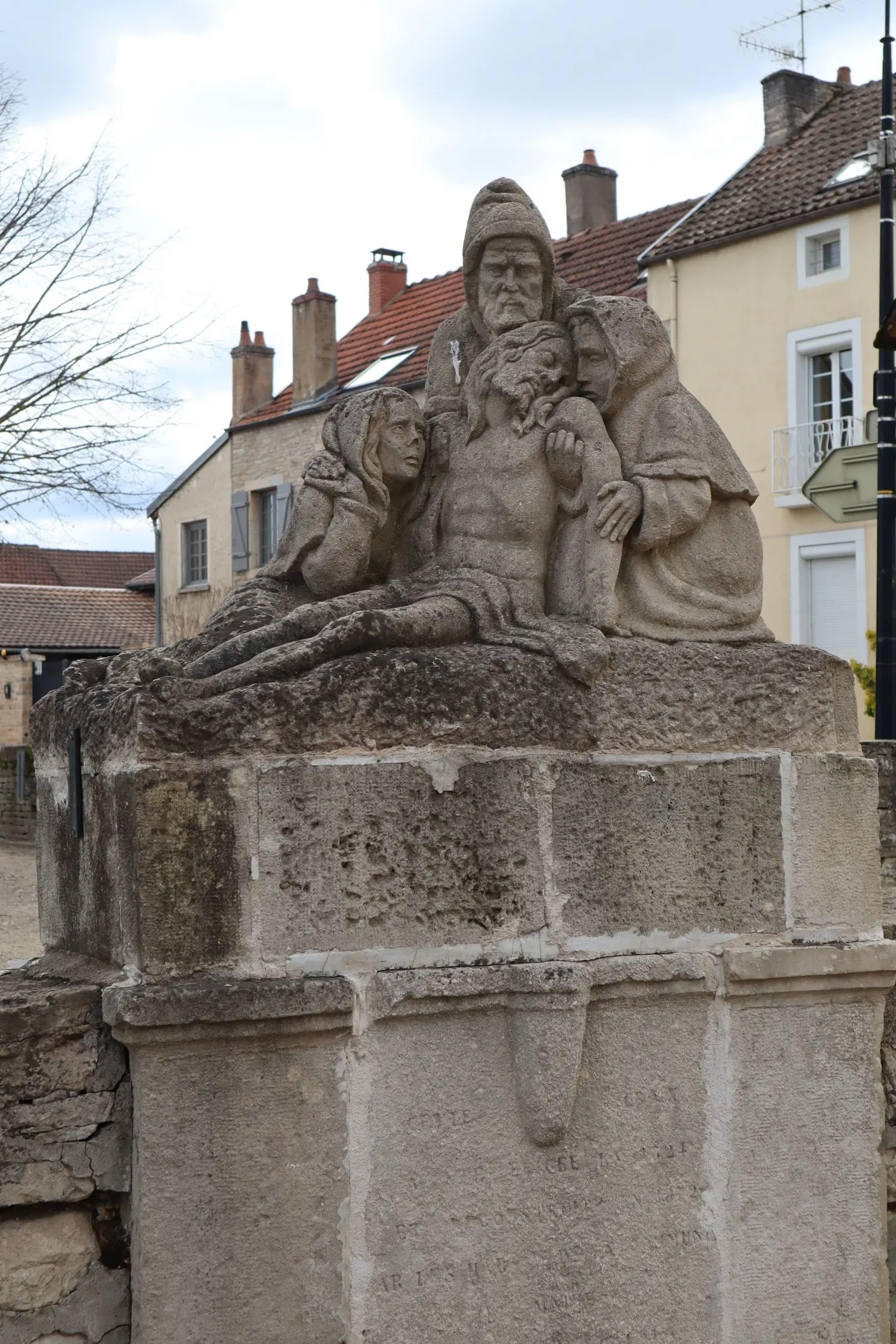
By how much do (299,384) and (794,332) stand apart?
8361mm

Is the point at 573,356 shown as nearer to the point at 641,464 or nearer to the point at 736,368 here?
the point at 641,464

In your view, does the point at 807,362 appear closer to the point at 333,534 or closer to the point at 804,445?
the point at 804,445

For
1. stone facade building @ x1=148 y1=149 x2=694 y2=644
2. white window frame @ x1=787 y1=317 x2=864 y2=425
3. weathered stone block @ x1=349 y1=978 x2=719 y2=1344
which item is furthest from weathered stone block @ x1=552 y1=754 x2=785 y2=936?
stone facade building @ x1=148 y1=149 x2=694 y2=644

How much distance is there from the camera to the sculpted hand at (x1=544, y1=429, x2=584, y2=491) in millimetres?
3547

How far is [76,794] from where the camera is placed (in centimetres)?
341

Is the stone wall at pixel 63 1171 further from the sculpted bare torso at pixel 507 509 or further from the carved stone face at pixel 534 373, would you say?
the carved stone face at pixel 534 373

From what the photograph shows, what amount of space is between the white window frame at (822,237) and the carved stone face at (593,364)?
14527 mm

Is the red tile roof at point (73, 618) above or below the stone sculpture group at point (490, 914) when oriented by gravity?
above

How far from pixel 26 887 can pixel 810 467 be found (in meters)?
9.60

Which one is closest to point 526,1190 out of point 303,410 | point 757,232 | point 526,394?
point 526,394

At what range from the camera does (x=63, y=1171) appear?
314 centimetres

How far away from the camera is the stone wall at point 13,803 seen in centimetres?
1730

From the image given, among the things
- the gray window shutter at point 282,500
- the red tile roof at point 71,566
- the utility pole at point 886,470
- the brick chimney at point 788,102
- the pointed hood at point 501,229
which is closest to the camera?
the pointed hood at point 501,229

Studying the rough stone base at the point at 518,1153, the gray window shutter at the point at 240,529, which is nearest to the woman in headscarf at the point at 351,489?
the rough stone base at the point at 518,1153
